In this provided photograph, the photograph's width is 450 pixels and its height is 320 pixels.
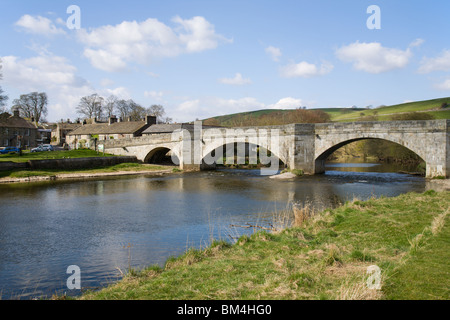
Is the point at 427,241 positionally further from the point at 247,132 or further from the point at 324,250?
the point at 247,132

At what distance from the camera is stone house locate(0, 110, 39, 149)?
5394 centimetres

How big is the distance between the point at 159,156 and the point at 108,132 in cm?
1573

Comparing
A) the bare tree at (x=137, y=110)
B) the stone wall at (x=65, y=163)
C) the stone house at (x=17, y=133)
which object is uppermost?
the bare tree at (x=137, y=110)

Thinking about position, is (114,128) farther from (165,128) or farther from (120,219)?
(120,219)

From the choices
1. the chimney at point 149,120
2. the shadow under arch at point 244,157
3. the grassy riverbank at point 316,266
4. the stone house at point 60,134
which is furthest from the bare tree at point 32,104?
the grassy riverbank at point 316,266

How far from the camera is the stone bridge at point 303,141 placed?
24859mm

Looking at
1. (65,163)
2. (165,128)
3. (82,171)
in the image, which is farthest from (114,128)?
(82,171)

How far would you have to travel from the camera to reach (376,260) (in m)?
6.58

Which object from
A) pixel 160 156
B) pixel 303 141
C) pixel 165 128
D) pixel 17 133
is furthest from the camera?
pixel 17 133

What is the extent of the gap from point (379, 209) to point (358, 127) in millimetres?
17684

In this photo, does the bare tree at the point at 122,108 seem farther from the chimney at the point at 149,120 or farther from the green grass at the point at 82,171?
the green grass at the point at 82,171

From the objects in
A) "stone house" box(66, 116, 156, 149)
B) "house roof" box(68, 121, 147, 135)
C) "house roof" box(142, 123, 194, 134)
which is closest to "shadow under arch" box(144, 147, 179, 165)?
"house roof" box(142, 123, 194, 134)

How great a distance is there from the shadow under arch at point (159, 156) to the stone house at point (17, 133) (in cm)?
2291

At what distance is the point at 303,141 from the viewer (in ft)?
99.3
